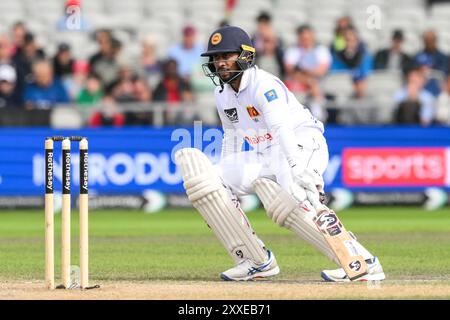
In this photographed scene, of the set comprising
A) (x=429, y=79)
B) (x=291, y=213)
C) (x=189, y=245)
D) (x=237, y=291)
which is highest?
(x=429, y=79)

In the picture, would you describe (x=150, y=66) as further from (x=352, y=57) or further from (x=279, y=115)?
(x=279, y=115)

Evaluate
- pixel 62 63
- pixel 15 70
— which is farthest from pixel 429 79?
pixel 15 70

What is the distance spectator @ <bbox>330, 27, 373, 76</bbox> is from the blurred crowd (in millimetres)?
15

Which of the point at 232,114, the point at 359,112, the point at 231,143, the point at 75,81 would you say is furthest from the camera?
the point at 75,81

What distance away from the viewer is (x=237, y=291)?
26.3 feet

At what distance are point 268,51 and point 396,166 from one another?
252 centimetres

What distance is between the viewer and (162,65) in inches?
722

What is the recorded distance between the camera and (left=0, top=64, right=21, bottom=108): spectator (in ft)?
57.1

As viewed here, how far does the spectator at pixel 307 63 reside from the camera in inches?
686

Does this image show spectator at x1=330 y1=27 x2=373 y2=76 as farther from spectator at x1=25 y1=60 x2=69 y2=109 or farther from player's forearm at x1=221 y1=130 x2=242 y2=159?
player's forearm at x1=221 y1=130 x2=242 y2=159

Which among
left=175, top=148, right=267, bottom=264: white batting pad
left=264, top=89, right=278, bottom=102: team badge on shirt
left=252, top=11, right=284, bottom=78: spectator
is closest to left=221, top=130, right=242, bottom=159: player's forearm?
left=175, top=148, right=267, bottom=264: white batting pad

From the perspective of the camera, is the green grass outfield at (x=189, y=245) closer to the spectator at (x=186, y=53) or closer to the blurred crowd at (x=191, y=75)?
the blurred crowd at (x=191, y=75)
